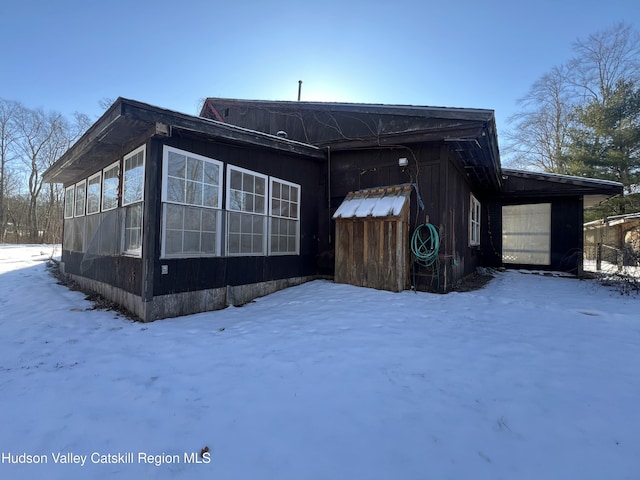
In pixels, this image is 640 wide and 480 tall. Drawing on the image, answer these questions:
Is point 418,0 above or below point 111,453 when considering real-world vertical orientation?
above

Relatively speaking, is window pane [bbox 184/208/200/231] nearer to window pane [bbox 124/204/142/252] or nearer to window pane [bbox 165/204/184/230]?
window pane [bbox 165/204/184/230]

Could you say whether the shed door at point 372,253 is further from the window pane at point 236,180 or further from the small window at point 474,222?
the small window at point 474,222

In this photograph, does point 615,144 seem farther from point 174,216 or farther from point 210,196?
point 174,216

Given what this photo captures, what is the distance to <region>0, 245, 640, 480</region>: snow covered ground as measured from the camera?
159cm

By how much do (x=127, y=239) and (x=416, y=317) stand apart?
15.3 ft

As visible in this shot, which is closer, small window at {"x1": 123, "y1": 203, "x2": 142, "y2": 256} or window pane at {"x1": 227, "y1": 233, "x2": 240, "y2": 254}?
small window at {"x1": 123, "y1": 203, "x2": 142, "y2": 256}

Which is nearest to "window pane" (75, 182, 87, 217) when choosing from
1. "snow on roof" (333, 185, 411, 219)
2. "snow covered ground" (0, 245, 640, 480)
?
"snow covered ground" (0, 245, 640, 480)

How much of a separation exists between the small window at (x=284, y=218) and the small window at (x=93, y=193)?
3674 millimetres

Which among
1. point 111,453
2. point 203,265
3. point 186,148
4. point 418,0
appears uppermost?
point 418,0

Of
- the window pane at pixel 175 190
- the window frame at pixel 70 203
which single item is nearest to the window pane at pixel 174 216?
the window pane at pixel 175 190

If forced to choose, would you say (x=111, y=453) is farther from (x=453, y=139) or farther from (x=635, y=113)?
(x=635, y=113)

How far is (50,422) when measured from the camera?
76.6 inches

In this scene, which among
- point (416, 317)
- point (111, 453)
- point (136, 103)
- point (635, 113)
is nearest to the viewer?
point (111, 453)

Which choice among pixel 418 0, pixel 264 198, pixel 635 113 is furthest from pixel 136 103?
pixel 635 113
